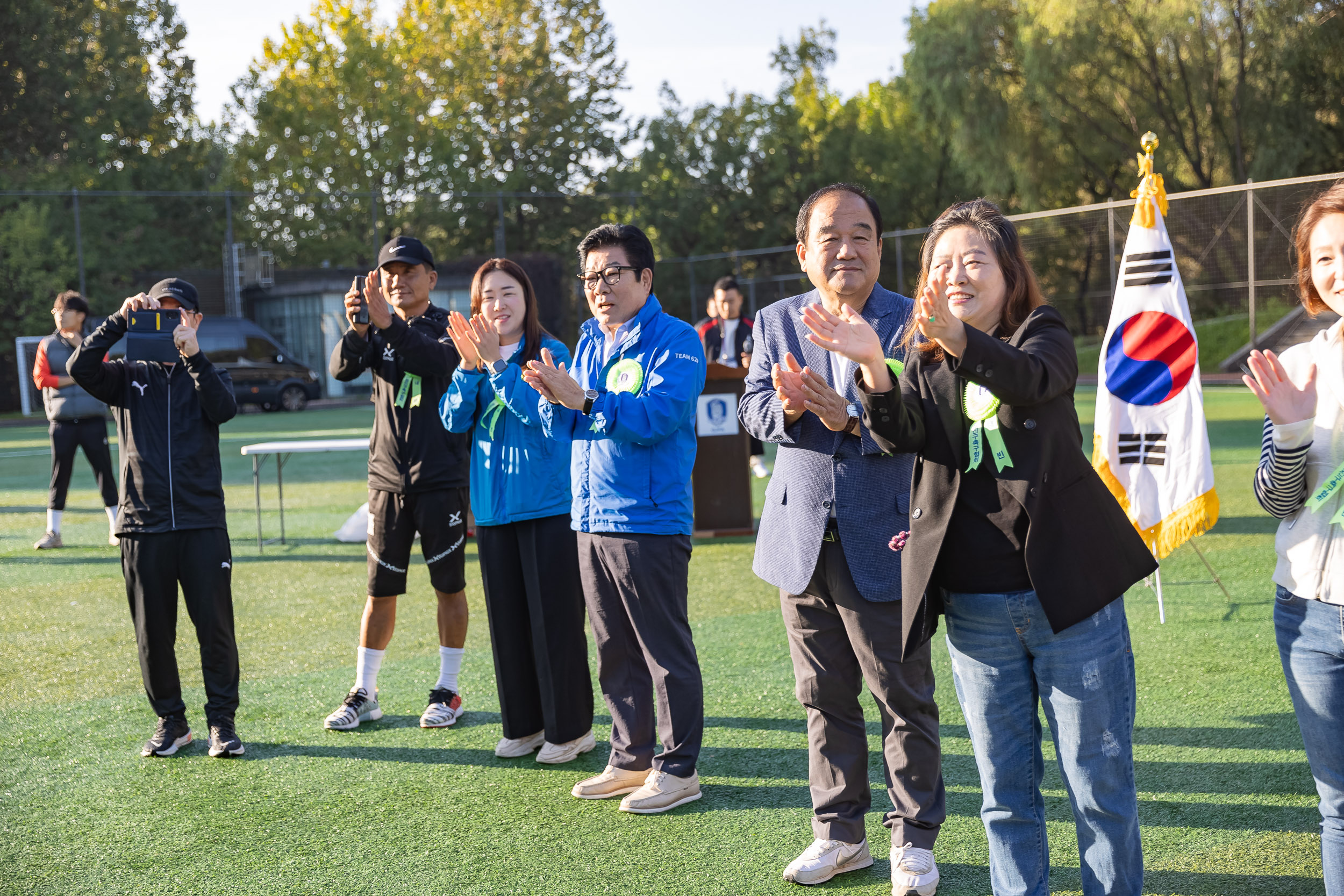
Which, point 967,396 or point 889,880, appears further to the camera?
point 889,880

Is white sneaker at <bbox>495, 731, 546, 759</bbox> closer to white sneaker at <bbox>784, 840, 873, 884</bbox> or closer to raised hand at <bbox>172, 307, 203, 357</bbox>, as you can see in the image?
white sneaker at <bbox>784, 840, 873, 884</bbox>

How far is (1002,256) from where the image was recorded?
2486 millimetres

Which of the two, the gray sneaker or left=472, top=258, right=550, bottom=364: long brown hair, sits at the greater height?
left=472, top=258, right=550, bottom=364: long brown hair

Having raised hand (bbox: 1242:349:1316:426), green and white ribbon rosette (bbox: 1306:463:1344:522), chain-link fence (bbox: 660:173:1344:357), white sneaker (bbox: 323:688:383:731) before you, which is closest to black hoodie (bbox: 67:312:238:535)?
white sneaker (bbox: 323:688:383:731)

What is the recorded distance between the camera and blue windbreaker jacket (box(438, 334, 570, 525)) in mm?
4238

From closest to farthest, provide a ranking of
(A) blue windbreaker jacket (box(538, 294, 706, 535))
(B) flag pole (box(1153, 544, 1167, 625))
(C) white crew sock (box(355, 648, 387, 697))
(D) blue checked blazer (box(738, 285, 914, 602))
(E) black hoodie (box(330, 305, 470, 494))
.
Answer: (D) blue checked blazer (box(738, 285, 914, 602)), (A) blue windbreaker jacket (box(538, 294, 706, 535)), (E) black hoodie (box(330, 305, 470, 494)), (C) white crew sock (box(355, 648, 387, 697)), (B) flag pole (box(1153, 544, 1167, 625))

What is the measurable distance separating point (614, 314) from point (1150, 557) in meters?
2.03

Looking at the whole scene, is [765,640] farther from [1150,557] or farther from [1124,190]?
[1124,190]

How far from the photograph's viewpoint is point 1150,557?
8.16 ft

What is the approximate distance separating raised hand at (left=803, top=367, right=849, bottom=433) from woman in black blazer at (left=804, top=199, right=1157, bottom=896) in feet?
0.77

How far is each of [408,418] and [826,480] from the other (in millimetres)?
2268

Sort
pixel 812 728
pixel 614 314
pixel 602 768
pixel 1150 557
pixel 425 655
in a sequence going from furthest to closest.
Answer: pixel 425 655
pixel 602 768
pixel 614 314
pixel 812 728
pixel 1150 557

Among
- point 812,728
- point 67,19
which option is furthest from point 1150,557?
point 67,19

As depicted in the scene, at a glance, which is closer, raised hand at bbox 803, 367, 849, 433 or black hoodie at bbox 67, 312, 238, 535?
raised hand at bbox 803, 367, 849, 433
